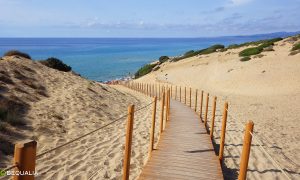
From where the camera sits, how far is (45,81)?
17297 millimetres

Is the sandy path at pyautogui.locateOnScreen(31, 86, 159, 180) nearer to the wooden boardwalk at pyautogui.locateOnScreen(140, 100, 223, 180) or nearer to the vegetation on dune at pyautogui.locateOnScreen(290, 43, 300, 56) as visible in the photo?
Result: the wooden boardwalk at pyautogui.locateOnScreen(140, 100, 223, 180)

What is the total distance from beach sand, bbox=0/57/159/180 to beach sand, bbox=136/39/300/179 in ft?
9.23

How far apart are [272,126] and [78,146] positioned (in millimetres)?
9032

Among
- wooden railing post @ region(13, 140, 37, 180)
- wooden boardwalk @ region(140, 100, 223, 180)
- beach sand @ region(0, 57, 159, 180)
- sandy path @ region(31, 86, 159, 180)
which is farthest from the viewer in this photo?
beach sand @ region(0, 57, 159, 180)

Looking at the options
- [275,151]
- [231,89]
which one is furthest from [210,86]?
[275,151]

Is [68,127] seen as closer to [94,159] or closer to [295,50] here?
[94,159]

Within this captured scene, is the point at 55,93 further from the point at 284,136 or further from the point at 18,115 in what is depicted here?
the point at 284,136

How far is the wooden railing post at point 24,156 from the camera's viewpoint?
2.93 metres

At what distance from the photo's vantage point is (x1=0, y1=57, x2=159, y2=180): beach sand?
7863 millimetres

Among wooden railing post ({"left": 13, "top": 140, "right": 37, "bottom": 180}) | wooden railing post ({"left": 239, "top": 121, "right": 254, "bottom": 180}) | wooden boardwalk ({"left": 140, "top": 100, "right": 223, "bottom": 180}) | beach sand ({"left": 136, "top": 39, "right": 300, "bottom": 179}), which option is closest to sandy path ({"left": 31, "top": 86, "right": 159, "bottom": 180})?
wooden boardwalk ({"left": 140, "top": 100, "right": 223, "bottom": 180})

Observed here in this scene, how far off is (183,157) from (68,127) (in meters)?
4.85

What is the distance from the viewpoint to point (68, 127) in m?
11.6

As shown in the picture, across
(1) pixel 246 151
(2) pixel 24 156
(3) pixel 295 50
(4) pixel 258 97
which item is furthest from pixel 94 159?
(3) pixel 295 50

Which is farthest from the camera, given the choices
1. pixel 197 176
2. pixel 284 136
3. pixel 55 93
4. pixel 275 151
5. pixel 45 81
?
pixel 45 81
